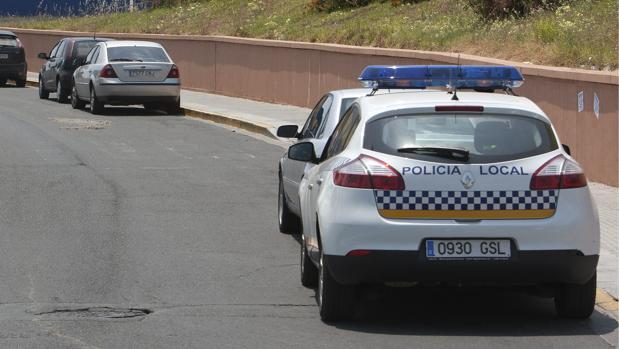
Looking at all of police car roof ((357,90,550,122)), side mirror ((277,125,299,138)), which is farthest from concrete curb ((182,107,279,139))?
police car roof ((357,90,550,122))

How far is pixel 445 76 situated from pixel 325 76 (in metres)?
18.6

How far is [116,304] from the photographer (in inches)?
365

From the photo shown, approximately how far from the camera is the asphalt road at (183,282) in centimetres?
833

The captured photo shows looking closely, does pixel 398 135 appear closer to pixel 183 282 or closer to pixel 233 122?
pixel 183 282

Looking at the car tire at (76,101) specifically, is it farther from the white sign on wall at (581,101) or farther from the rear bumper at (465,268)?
the rear bumper at (465,268)

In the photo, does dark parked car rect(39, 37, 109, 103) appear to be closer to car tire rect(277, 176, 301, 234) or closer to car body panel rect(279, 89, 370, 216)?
car tire rect(277, 176, 301, 234)

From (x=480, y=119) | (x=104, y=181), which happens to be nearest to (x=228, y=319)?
(x=480, y=119)

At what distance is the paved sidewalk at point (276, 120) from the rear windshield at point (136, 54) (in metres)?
1.29

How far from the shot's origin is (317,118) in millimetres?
12656

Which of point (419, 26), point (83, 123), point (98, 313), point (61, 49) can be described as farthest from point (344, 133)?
point (61, 49)

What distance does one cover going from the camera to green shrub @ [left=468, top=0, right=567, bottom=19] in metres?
27.0

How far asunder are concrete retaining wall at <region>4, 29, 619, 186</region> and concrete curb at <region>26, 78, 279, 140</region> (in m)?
2.22

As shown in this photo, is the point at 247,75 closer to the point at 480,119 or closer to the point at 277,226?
the point at 277,226

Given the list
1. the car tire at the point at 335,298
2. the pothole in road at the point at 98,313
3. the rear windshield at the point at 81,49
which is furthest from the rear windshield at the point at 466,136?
the rear windshield at the point at 81,49
